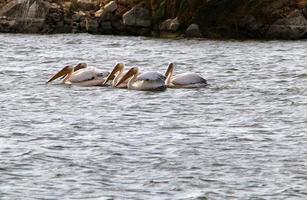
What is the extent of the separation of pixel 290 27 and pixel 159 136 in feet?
60.5

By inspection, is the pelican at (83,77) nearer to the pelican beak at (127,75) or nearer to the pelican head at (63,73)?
the pelican head at (63,73)

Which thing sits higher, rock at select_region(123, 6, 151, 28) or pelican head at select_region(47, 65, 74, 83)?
rock at select_region(123, 6, 151, 28)

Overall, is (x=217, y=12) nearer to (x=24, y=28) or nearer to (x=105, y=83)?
(x=24, y=28)

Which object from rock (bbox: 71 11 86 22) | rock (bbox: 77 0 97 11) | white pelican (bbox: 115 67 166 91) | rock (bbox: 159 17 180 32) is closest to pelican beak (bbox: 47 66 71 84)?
white pelican (bbox: 115 67 166 91)

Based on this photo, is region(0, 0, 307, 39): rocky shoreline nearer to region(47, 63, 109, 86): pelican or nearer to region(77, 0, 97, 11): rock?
region(77, 0, 97, 11): rock

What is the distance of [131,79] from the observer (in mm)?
18359

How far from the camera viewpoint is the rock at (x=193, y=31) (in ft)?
99.9

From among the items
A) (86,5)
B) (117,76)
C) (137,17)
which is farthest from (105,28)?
(117,76)

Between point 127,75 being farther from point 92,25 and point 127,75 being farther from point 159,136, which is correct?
point 92,25

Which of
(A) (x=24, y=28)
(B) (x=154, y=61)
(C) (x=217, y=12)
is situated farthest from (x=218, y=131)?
(A) (x=24, y=28)

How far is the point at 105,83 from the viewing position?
18922mm

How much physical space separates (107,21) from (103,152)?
20.6m

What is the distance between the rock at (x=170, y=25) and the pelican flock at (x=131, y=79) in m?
10.9

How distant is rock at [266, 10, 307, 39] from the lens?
99.0 ft
